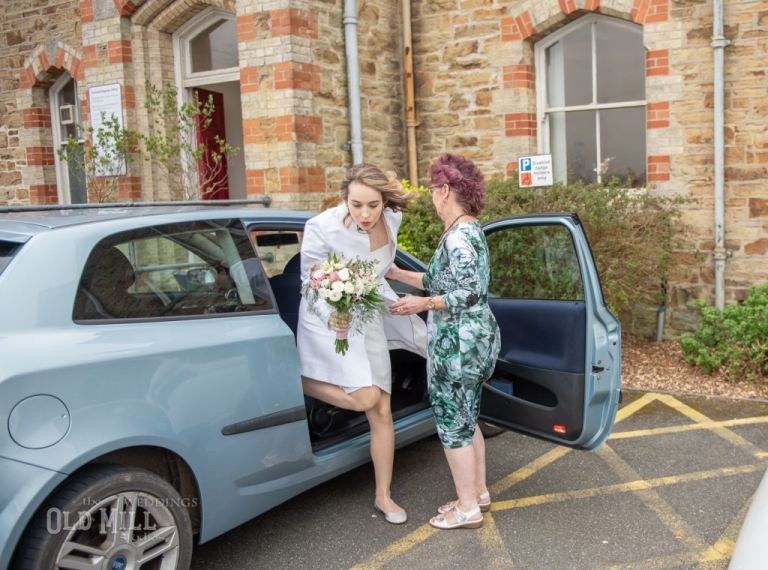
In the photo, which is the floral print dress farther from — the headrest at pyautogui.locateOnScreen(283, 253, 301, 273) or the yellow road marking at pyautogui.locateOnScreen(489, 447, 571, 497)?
the headrest at pyautogui.locateOnScreen(283, 253, 301, 273)

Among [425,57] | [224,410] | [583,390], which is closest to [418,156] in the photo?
[425,57]

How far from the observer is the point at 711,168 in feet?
25.2

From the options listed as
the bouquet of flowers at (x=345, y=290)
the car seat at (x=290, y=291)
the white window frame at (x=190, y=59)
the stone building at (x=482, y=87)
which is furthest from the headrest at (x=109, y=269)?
the white window frame at (x=190, y=59)

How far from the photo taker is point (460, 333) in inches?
147

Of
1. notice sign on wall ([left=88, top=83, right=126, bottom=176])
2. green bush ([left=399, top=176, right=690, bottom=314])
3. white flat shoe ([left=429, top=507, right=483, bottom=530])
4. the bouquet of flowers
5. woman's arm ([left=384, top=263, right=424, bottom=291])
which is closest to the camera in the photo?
the bouquet of flowers

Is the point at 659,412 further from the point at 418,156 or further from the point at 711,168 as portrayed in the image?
the point at 418,156

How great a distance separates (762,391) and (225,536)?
176 inches

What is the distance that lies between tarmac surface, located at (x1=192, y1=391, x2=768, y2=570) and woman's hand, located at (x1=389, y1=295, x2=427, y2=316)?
1163mm

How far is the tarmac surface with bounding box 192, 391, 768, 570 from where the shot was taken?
12.0 feet

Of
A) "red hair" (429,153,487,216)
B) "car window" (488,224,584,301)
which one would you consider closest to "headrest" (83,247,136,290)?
"red hair" (429,153,487,216)

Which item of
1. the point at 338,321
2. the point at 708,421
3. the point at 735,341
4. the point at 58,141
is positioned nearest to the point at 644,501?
the point at 708,421

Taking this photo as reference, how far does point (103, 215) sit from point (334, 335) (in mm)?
1217

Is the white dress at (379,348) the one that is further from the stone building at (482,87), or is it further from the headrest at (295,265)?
the stone building at (482,87)

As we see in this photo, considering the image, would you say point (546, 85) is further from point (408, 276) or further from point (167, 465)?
point (167, 465)
